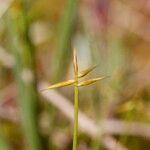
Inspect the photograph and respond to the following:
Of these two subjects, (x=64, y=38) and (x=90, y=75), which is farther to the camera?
(x=90, y=75)

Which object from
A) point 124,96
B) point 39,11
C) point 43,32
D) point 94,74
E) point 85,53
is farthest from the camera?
point 39,11

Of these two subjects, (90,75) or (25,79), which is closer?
(25,79)

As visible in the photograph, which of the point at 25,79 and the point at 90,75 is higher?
the point at 90,75

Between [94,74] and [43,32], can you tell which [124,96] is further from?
[43,32]

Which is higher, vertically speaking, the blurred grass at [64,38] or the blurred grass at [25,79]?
the blurred grass at [64,38]

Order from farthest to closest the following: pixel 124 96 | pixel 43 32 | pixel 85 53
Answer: pixel 43 32, pixel 85 53, pixel 124 96

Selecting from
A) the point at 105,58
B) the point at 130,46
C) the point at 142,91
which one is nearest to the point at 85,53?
the point at 130,46

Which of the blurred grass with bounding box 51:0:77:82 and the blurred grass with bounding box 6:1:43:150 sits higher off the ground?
the blurred grass with bounding box 51:0:77:82

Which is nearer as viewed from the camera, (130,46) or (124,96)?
(124,96)
